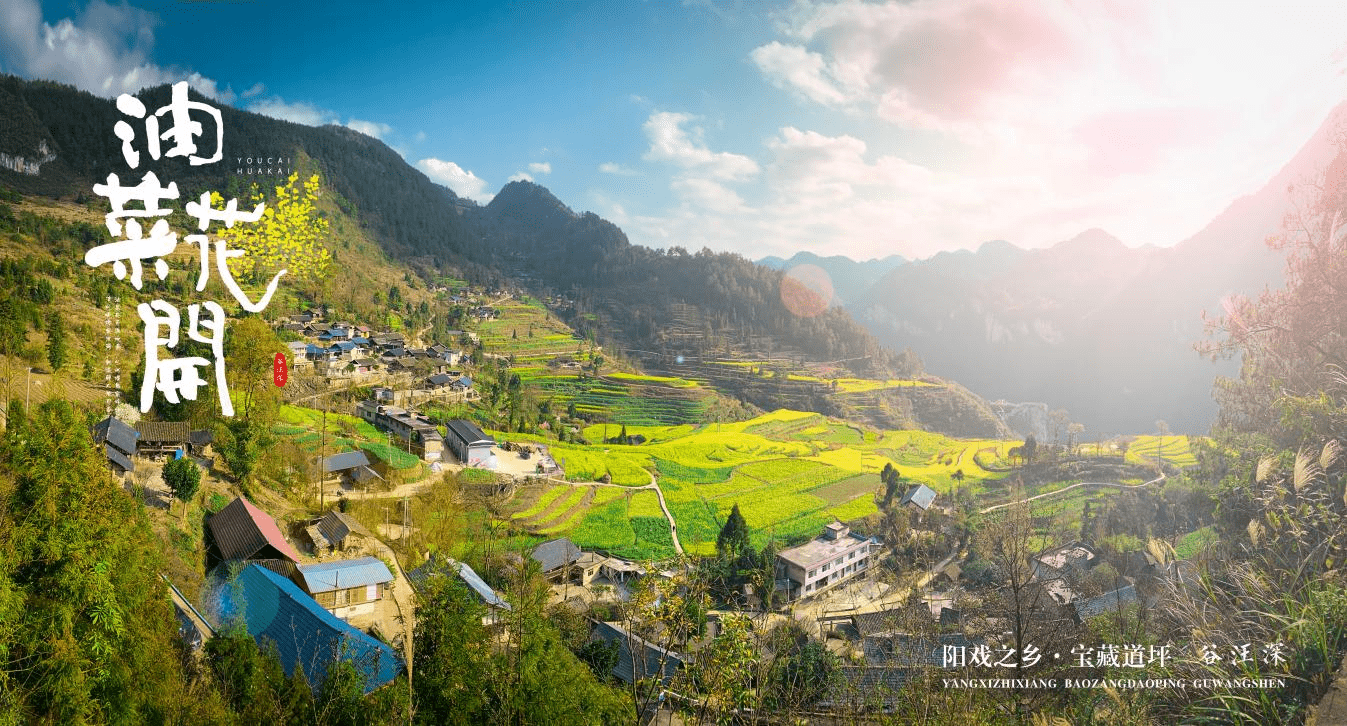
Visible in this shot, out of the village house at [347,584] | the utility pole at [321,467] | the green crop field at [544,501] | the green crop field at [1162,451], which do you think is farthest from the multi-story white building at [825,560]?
the green crop field at [1162,451]

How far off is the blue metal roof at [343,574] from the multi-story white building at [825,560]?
10747mm

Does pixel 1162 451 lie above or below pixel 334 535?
below

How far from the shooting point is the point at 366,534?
37.1ft

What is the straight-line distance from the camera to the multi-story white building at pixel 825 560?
1683cm

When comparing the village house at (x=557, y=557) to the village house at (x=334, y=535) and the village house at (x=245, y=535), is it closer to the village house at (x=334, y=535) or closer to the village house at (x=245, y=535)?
the village house at (x=334, y=535)

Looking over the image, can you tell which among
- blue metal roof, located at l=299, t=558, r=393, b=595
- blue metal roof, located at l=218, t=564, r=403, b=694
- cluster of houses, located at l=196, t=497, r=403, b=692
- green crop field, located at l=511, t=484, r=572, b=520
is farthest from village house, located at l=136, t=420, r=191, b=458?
green crop field, located at l=511, t=484, r=572, b=520

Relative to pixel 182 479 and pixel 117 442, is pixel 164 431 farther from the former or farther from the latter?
pixel 182 479

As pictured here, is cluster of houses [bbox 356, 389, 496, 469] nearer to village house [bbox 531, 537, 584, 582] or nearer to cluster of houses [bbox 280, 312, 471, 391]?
cluster of houses [bbox 280, 312, 471, 391]

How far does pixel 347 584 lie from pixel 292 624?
6.05ft

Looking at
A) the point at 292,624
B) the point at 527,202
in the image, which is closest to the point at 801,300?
the point at 292,624

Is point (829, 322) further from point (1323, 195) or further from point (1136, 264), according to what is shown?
point (1323, 195)

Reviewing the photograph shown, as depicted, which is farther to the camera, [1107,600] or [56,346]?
[1107,600]

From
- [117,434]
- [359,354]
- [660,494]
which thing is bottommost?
[660,494]

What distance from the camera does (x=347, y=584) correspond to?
9.02m
